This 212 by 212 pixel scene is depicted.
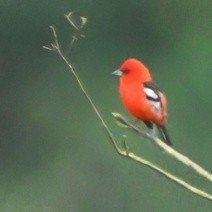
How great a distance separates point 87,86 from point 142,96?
10437 millimetres

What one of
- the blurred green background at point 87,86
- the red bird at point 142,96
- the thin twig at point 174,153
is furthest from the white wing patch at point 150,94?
the blurred green background at point 87,86

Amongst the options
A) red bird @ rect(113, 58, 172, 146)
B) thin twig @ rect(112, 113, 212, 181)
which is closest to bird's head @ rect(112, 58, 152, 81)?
red bird @ rect(113, 58, 172, 146)

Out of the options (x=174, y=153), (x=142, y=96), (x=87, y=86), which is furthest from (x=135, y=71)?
(x=87, y=86)

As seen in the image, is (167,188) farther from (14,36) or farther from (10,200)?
(14,36)

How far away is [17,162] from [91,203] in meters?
2.43

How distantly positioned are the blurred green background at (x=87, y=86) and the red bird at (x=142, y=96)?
9082mm

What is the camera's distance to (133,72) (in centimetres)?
571

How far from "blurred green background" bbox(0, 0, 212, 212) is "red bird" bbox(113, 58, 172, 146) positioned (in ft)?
29.8

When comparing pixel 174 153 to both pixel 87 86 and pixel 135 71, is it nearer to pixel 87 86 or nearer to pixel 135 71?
pixel 135 71

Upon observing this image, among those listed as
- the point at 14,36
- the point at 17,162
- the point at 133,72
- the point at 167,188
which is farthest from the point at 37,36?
the point at 133,72

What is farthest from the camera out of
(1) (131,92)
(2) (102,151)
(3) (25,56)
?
(3) (25,56)

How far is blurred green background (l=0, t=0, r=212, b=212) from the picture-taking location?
15398 millimetres

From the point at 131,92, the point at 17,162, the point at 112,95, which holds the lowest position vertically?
the point at 17,162

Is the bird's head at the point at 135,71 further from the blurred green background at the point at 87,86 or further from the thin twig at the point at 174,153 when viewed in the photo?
the blurred green background at the point at 87,86
